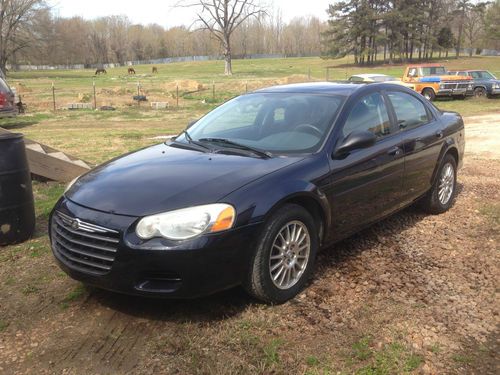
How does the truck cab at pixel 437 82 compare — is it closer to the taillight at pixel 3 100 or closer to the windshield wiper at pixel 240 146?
the taillight at pixel 3 100

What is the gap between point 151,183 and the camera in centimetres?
344

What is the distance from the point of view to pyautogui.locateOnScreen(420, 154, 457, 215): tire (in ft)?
18.2

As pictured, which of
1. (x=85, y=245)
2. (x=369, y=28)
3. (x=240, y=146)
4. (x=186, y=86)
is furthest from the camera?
(x=369, y=28)

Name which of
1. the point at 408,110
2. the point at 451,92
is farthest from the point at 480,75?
the point at 408,110

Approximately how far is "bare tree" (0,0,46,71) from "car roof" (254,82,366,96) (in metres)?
67.4

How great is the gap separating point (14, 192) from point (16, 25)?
70.4 m

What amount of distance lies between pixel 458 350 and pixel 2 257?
3.78 meters

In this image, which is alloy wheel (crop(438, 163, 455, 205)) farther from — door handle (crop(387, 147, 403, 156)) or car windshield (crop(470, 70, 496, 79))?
car windshield (crop(470, 70, 496, 79))

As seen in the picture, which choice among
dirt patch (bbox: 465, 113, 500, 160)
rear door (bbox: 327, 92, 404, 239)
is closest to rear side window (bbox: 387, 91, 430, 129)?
rear door (bbox: 327, 92, 404, 239)

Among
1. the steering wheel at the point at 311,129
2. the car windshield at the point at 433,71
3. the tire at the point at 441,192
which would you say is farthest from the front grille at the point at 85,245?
the car windshield at the point at 433,71

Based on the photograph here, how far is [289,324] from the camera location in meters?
3.27

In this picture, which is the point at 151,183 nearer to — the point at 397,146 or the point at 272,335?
the point at 272,335

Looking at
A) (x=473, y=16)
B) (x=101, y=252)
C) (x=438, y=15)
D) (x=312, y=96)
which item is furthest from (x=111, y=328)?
(x=473, y=16)

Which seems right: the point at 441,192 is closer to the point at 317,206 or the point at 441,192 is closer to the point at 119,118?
the point at 317,206
